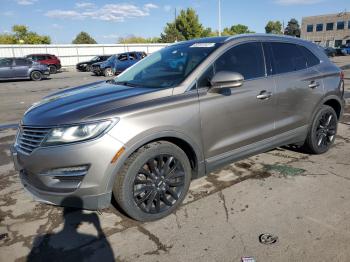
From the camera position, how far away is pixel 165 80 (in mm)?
3566

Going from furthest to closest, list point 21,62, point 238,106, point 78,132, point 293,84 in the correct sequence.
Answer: point 21,62, point 293,84, point 238,106, point 78,132

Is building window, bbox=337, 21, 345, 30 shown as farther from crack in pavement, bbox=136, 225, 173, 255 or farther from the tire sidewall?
crack in pavement, bbox=136, 225, 173, 255

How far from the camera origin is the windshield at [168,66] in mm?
3531

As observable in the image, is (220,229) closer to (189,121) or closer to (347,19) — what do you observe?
(189,121)

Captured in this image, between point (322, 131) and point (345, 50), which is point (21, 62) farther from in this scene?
point (345, 50)

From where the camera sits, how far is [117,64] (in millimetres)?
22844

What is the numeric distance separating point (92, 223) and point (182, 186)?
97 cm

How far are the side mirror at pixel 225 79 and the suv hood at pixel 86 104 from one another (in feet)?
1.53

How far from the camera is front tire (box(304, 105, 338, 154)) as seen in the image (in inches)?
185

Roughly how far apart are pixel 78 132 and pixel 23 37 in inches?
2980

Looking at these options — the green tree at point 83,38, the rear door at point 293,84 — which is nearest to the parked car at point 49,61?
the rear door at point 293,84

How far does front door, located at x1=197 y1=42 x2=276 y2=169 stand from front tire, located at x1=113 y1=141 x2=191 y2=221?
0.39 meters

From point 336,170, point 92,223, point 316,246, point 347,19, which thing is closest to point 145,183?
point 92,223

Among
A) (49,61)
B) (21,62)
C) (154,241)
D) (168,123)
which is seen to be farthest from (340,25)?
(154,241)
